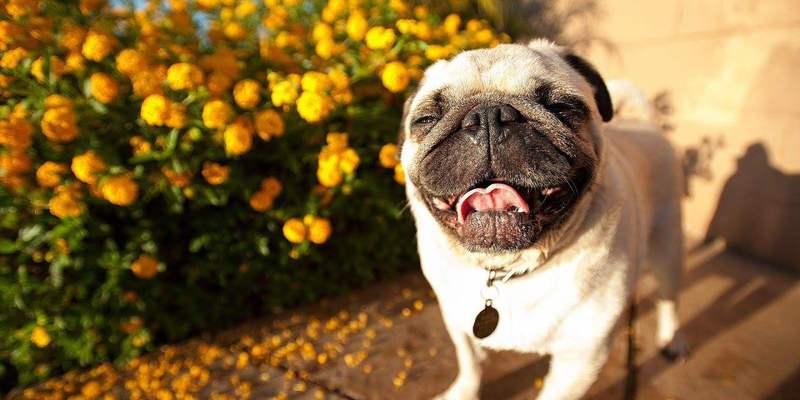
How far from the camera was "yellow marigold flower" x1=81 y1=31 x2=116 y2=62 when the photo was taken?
6.18ft

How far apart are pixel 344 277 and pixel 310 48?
1663mm

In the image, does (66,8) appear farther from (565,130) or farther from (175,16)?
(565,130)

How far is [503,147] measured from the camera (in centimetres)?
140

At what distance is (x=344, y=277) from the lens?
3.23 meters

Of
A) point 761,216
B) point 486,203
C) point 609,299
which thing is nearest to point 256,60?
point 486,203

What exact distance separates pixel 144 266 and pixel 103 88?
91cm

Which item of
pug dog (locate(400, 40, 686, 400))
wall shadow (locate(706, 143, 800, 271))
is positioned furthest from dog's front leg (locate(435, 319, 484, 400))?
wall shadow (locate(706, 143, 800, 271))

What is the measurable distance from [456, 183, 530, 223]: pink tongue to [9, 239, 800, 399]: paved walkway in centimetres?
128

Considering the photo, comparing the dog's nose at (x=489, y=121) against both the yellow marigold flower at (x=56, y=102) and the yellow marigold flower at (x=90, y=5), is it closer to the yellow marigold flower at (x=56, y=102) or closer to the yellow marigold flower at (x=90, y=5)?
the yellow marigold flower at (x=56, y=102)

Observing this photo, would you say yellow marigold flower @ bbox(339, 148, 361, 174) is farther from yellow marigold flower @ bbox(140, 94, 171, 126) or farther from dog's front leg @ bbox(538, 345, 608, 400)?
dog's front leg @ bbox(538, 345, 608, 400)

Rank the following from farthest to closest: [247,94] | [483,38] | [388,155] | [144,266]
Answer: [483,38] → [388,155] → [144,266] → [247,94]

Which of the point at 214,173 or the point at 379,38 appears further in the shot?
the point at 379,38

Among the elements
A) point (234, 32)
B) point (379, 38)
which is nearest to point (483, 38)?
point (379, 38)

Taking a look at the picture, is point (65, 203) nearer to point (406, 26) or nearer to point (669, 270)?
point (406, 26)
